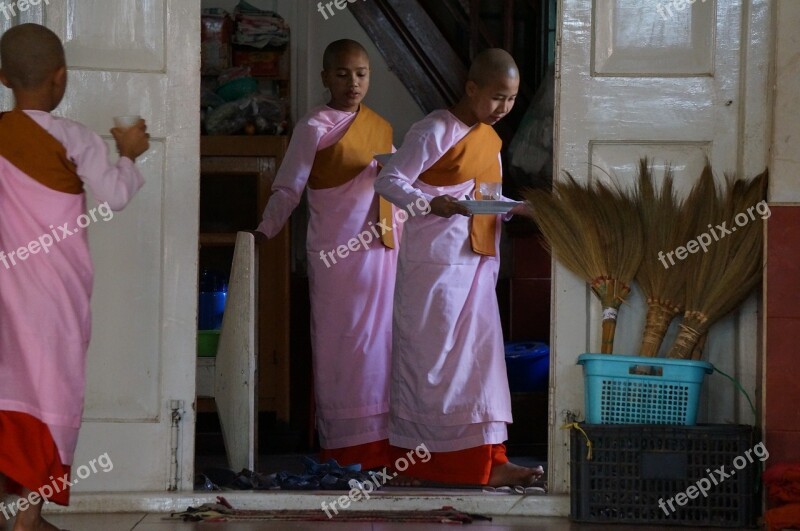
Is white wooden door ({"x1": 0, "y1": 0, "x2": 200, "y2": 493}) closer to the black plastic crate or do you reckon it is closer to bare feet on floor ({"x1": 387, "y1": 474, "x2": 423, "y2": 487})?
bare feet on floor ({"x1": 387, "y1": 474, "x2": 423, "y2": 487})

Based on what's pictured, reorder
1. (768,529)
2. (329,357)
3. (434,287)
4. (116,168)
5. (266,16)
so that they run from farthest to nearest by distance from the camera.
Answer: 1. (266,16)
2. (329,357)
3. (434,287)
4. (768,529)
5. (116,168)

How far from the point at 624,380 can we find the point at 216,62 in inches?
139

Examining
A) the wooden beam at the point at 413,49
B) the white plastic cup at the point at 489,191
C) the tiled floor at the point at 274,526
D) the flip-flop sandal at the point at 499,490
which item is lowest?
the flip-flop sandal at the point at 499,490

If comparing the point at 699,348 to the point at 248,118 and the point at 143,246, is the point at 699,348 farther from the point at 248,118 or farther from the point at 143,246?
the point at 248,118

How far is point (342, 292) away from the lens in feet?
17.2

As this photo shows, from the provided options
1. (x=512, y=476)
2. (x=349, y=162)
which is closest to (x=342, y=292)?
(x=349, y=162)

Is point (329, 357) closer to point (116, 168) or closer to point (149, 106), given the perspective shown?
point (149, 106)

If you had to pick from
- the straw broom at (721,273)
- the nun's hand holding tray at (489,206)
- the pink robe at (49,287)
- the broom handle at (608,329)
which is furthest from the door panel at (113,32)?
the straw broom at (721,273)

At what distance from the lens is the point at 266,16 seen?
650 cm

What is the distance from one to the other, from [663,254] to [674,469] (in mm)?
684

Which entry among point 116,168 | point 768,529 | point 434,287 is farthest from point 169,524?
point 768,529

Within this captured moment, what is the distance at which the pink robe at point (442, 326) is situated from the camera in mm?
4508

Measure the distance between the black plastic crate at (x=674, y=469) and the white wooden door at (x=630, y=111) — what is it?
→ 0.30 m

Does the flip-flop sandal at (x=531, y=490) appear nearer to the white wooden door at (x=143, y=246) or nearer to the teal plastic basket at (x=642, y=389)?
the teal plastic basket at (x=642, y=389)
